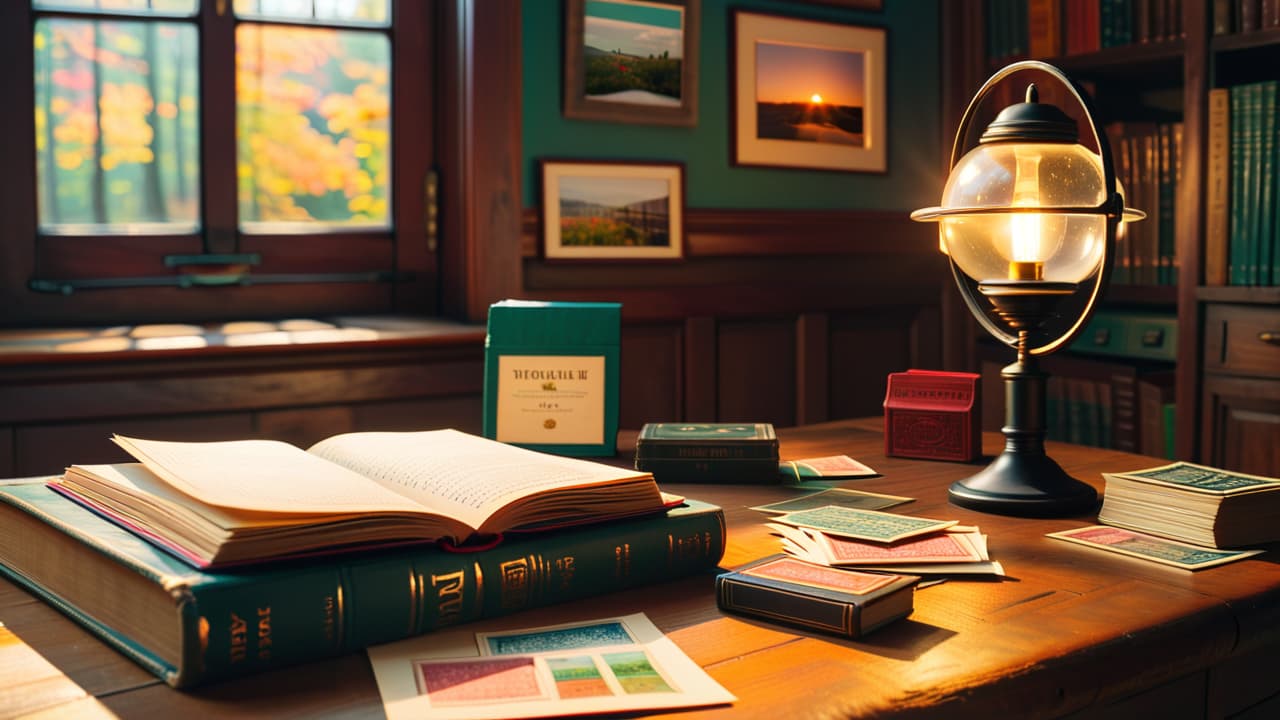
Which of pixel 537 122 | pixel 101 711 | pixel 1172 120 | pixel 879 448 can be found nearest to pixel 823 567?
pixel 101 711

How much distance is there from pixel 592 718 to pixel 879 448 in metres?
1.10

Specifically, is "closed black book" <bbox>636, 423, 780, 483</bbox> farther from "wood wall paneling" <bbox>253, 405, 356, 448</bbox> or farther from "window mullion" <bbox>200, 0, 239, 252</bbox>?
"window mullion" <bbox>200, 0, 239, 252</bbox>

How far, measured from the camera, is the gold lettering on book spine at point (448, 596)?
2.78 feet

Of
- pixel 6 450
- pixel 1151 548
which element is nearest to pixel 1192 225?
pixel 1151 548

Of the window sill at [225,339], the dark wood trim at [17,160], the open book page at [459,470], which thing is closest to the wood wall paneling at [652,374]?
the window sill at [225,339]

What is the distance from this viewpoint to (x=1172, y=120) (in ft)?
11.2

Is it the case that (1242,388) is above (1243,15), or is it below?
below

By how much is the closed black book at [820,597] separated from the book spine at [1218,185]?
2282 mm

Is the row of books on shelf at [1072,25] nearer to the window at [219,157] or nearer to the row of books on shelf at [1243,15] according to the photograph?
the row of books on shelf at [1243,15]

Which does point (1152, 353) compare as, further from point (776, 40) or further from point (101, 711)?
point (101, 711)

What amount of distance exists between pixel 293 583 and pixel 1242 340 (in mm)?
2646

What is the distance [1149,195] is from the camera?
3053 mm

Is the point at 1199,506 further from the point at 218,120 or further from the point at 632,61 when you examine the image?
the point at 218,120

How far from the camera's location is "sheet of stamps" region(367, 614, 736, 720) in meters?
0.71
